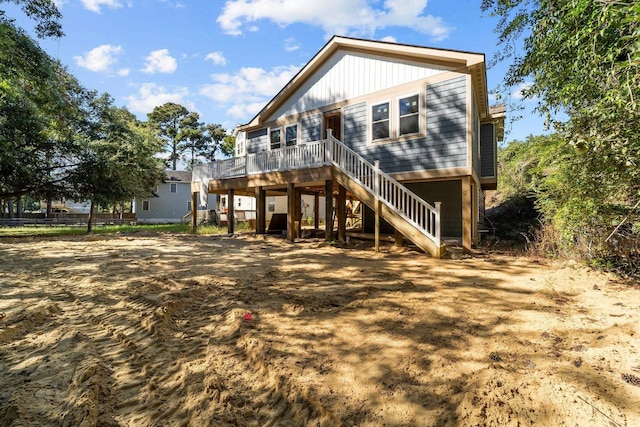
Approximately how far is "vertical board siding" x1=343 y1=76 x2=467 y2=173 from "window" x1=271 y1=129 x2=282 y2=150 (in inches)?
197

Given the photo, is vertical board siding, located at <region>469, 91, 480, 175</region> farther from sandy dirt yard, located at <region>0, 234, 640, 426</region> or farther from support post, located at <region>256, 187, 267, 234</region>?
support post, located at <region>256, 187, 267, 234</region>

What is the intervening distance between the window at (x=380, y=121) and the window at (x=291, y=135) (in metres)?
3.74

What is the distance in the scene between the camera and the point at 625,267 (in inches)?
232

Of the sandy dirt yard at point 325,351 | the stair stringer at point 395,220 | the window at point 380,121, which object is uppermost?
the window at point 380,121

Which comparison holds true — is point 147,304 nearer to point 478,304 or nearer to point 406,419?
point 406,419

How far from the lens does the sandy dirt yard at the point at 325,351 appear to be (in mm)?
2314

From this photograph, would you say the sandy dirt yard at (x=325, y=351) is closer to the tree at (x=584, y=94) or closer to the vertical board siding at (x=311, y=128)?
the tree at (x=584, y=94)

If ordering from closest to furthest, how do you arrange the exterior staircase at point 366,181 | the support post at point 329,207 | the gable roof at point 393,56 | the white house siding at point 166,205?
the exterior staircase at point 366,181 < the gable roof at point 393,56 < the support post at point 329,207 < the white house siding at point 166,205

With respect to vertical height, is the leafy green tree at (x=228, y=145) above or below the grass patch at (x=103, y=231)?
above

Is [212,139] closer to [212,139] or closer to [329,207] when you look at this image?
[212,139]

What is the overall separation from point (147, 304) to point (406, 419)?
3955 millimetres

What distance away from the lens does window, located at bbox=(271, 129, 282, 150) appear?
14.3 metres

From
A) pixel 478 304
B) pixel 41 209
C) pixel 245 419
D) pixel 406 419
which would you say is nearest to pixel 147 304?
pixel 245 419

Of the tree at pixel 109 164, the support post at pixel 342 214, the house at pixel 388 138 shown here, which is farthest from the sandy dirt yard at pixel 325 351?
the tree at pixel 109 164
